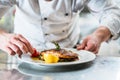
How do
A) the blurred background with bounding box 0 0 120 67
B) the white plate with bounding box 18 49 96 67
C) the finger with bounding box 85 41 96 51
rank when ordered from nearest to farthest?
the white plate with bounding box 18 49 96 67 → the finger with bounding box 85 41 96 51 → the blurred background with bounding box 0 0 120 67

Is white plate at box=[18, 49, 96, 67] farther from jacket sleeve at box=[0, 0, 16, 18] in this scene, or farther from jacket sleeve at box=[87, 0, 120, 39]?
jacket sleeve at box=[0, 0, 16, 18]

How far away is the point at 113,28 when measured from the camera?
1194 millimetres

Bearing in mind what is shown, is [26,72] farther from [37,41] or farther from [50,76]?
[37,41]

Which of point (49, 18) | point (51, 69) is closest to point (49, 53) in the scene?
point (51, 69)

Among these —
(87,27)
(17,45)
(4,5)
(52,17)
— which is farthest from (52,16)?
(87,27)

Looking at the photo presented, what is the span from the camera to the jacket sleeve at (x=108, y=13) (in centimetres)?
120

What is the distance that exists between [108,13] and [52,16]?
260 millimetres

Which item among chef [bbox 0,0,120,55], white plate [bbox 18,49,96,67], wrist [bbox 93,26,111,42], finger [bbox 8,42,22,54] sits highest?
chef [bbox 0,0,120,55]

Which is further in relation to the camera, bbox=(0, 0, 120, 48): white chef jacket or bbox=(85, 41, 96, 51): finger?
Result: bbox=(0, 0, 120, 48): white chef jacket

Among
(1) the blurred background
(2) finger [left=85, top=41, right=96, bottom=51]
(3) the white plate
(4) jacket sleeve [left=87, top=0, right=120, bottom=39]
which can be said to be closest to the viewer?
(3) the white plate

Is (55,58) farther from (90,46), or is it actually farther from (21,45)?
(90,46)

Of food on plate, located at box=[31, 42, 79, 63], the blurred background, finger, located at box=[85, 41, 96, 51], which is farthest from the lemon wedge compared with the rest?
the blurred background

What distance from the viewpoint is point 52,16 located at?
4.17 feet

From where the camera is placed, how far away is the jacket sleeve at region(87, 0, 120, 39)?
1.20m
